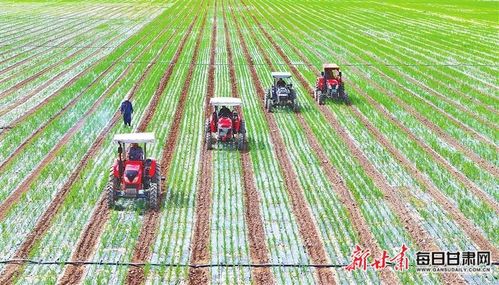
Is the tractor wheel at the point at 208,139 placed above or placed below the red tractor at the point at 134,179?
below

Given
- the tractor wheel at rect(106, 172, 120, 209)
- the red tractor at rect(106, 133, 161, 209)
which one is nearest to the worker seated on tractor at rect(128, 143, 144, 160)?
the red tractor at rect(106, 133, 161, 209)

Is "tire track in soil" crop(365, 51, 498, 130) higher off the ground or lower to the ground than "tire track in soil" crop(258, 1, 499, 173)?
lower

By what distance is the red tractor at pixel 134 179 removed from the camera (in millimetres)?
13539

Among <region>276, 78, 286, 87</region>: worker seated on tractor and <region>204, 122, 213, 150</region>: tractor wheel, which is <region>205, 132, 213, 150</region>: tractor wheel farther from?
<region>276, 78, 286, 87</region>: worker seated on tractor

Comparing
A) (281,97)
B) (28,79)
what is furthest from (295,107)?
(28,79)

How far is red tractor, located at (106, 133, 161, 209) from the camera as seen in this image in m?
13.5

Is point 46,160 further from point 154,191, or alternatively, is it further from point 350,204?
point 350,204

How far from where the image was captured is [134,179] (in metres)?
13.5

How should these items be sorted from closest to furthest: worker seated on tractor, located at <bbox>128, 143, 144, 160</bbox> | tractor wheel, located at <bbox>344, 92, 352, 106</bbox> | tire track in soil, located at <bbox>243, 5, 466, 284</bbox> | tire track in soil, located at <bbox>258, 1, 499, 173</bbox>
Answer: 1. tire track in soil, located at <bbox>243, 5, 466, 284</bbox>
2. worker seated on tractor, located at <bbox>128, 143, 144, 160</bbox>
3. tire track in soil, located at <bbox>258, 1, 499, 173</bbox>
4. tractor wheel, located at <bbox>344, 92, 352, 106</bbox>

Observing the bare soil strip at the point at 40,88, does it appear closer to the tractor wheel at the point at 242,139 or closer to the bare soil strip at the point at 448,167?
the tractor wheel at the point at 242,139

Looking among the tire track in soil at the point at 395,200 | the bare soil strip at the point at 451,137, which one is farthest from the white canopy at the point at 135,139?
the bare soil strip at the point at 451,137

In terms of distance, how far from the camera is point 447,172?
1652cm

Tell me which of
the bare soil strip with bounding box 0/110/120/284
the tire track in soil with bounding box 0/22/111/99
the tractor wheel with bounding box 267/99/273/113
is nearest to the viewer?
the bare soil strip with bounding box 0/110/120/284

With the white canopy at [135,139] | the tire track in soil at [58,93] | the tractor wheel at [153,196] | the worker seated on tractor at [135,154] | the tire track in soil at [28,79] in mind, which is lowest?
the tire track in soil at [28,79]
